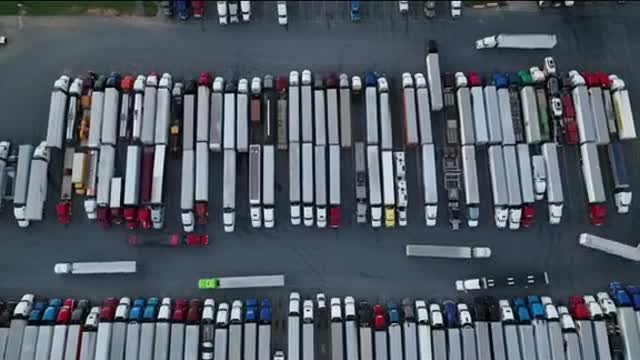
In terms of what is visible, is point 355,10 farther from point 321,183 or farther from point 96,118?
point 96,118

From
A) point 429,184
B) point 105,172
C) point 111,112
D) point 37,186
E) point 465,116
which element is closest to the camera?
point 37,186

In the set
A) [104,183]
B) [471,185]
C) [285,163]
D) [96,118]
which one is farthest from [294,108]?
[104,183]

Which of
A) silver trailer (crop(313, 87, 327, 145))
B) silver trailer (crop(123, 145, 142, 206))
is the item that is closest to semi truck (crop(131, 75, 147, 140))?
silver trailer (crop(123, 145, 142, 206))

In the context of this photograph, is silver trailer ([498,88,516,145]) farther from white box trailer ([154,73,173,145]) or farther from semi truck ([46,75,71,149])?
semi truck ([46,75,71,149])

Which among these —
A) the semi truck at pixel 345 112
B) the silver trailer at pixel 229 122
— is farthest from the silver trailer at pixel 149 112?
the semi truck at pixel 345 112

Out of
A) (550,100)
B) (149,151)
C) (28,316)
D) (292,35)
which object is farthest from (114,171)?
(550,100)
